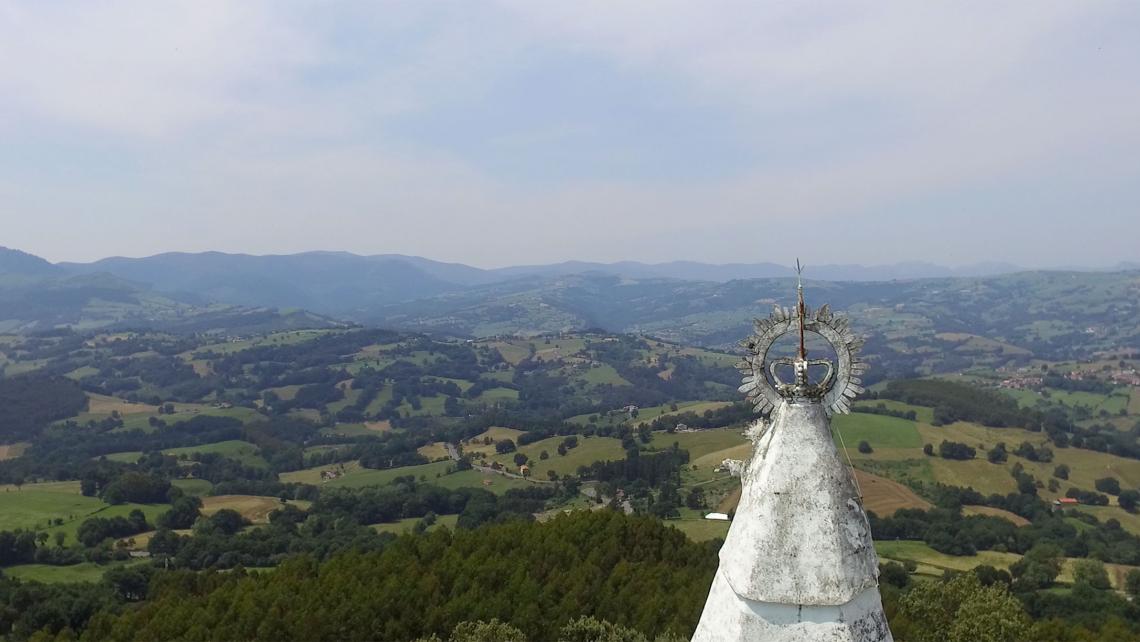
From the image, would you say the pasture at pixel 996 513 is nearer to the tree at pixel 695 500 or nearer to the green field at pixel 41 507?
the tree at pixel 695 500

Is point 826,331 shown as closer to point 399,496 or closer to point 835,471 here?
point 835,471

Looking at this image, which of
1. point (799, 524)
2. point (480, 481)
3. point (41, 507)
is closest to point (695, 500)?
point (480, 481)

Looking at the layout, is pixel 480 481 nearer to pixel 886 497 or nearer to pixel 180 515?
pixel 180 515

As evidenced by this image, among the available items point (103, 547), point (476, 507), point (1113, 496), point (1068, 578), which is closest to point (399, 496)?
point (476, 507)

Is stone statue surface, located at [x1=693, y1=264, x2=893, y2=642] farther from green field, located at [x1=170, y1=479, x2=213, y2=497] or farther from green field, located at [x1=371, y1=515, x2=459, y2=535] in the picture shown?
green field, located at [x1=170, y1=479, x2=213, y2=497]

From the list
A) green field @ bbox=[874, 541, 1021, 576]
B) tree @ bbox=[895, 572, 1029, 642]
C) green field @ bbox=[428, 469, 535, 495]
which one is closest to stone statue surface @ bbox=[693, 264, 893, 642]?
tree @ bbox=[895, 572, 1029, 642]

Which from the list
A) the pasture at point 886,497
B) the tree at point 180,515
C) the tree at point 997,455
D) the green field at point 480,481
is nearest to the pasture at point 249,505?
the tree at point 180,515
